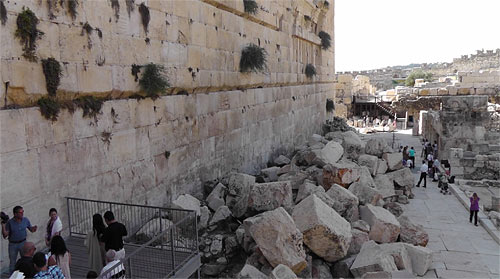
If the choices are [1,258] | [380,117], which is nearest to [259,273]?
[1,258]

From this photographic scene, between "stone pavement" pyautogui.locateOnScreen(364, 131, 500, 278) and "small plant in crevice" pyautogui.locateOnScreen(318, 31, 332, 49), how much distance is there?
1050 cm

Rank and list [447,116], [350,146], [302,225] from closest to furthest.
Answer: [302,225] → [350,146] → [447,116]

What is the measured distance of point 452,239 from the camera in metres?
8.60

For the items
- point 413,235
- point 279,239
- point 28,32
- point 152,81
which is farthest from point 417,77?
point 28,32

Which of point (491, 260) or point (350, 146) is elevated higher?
point (350, 146)

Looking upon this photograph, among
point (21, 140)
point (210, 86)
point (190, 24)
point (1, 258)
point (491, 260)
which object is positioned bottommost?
point (491, 260)

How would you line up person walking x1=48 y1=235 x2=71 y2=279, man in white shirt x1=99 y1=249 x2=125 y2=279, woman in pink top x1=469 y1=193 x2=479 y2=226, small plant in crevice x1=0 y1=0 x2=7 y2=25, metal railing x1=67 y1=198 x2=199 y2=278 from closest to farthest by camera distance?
man in white shirt x1=99 y1=249 x2=125 y2=279, person walking x1=48 y1=235 x2=71 y2=279, small plant in crevice x1=0 y1=0 x2=7 y2=25, metal railing x1=67 y1=198 x2=199 y2=278, woman in pink top x1=469 y1=193 x2=479 y2=226

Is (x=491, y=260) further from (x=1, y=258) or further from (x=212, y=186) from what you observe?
(x=1, y=258)

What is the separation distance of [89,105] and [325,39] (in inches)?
672

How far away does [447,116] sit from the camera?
17.7 metres

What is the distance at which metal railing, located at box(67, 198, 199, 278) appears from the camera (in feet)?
16.1

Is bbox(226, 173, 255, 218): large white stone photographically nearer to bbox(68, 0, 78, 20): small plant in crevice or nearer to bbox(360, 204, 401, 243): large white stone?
bbox(360, 204, 401, 243): large white stone

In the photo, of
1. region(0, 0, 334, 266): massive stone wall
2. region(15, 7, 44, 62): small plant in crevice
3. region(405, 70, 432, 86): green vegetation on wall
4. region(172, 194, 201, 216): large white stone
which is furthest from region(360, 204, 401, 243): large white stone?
region(405, 70, 432, 86): green vegetation on wall

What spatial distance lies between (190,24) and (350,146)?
7244 millimetres
